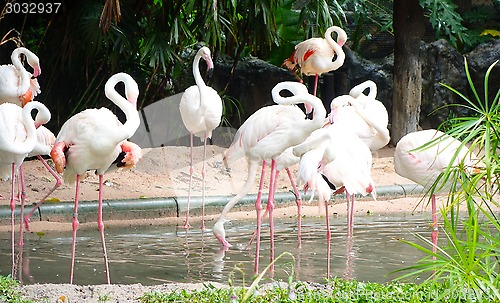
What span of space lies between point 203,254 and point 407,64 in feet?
18.3

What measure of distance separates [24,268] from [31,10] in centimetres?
448

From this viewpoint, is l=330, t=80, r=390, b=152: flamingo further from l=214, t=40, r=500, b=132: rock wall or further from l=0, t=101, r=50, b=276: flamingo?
l=214, t=40, r=500, b=132: rock wall

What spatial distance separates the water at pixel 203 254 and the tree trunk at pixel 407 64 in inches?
141

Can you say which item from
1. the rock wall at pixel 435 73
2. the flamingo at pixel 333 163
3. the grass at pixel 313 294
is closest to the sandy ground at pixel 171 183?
the flamingo at pixel 333 163

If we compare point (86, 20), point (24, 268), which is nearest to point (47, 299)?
point (24, 268)

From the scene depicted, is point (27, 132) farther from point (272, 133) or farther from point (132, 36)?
point (132, 36)

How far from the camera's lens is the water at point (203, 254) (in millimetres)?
5016

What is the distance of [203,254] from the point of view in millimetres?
5672

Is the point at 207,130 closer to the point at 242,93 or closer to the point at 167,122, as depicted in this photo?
the point at 167,122

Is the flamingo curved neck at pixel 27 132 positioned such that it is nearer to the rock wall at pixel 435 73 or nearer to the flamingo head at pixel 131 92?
the flamingo head at pixel 131 92

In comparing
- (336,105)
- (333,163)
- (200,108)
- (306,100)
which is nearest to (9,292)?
(306,100)

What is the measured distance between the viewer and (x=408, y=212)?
24.7 ft

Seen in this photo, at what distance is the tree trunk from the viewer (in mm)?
10297

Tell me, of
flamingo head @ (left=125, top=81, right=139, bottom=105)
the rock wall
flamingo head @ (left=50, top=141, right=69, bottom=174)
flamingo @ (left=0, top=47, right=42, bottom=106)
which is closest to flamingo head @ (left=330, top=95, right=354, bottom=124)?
flamingo head @ (left=125, top=81, right=139, bottom=105)
